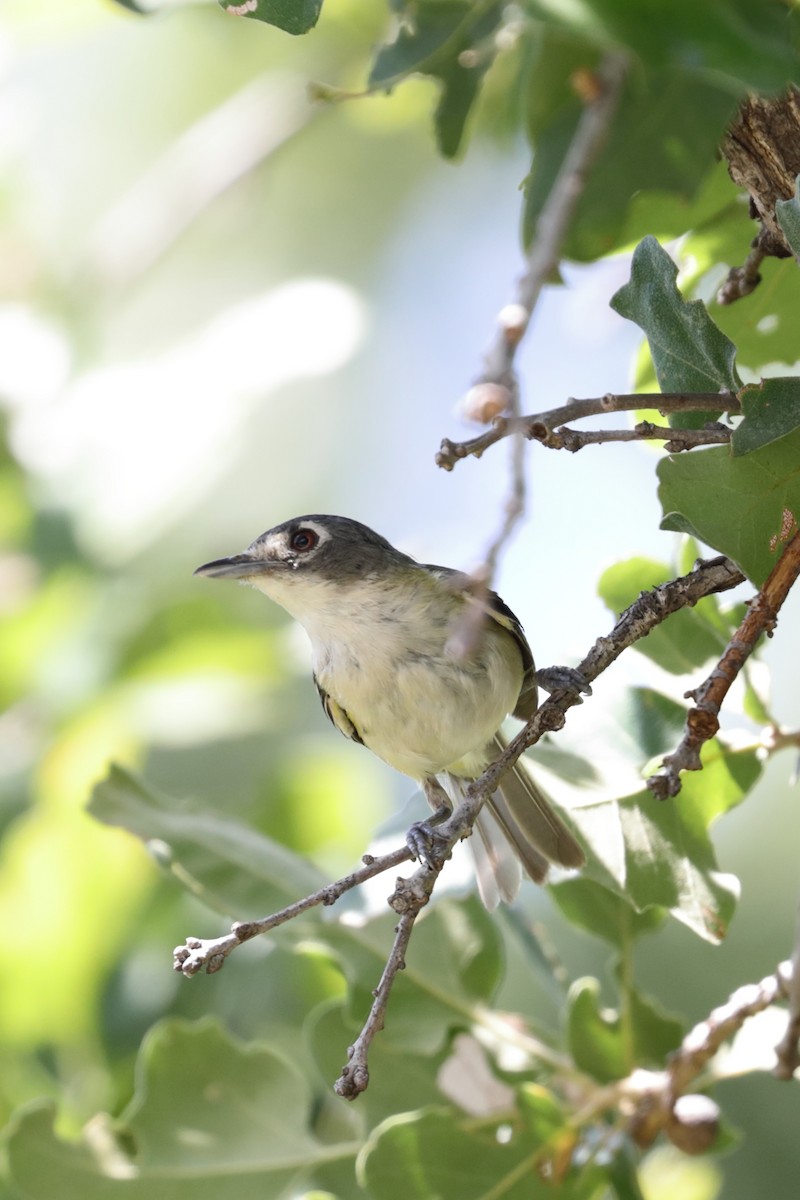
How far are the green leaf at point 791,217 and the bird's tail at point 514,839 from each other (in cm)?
150

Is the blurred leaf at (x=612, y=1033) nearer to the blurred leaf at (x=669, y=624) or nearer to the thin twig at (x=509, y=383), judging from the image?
the blurred leaf at (x=669, y=624)

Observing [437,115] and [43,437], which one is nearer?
[437,115]

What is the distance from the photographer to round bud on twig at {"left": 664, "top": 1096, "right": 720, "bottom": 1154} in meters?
2.57

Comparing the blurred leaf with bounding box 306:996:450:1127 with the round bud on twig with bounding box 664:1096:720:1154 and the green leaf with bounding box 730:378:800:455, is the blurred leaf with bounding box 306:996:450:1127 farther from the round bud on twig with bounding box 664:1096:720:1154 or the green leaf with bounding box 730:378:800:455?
the green leaf with bounding box 730:378:800:455

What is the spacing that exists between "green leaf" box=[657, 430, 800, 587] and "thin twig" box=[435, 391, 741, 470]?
73mm

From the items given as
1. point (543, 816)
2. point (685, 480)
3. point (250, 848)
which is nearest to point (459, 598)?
point (543, 816)

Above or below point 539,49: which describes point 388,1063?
below

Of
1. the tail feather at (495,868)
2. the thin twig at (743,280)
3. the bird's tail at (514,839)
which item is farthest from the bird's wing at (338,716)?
the thin twig at (743,280)

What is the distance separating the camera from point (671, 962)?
265 inches

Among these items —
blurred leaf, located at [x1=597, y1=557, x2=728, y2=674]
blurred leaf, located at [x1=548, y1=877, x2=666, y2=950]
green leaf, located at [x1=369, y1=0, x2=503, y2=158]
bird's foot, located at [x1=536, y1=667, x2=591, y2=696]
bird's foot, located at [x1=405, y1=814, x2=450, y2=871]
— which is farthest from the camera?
blurred leaf, located at [x1=548, y1=877, x2=666, y2=950]

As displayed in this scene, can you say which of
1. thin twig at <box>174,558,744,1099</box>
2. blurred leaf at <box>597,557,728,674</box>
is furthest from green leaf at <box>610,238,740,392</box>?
blurred leaf at <box>597,557,728,674</box>

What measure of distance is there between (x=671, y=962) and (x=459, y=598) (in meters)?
3.98

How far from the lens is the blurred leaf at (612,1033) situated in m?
2.80

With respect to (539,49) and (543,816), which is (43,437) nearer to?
(543,816)
